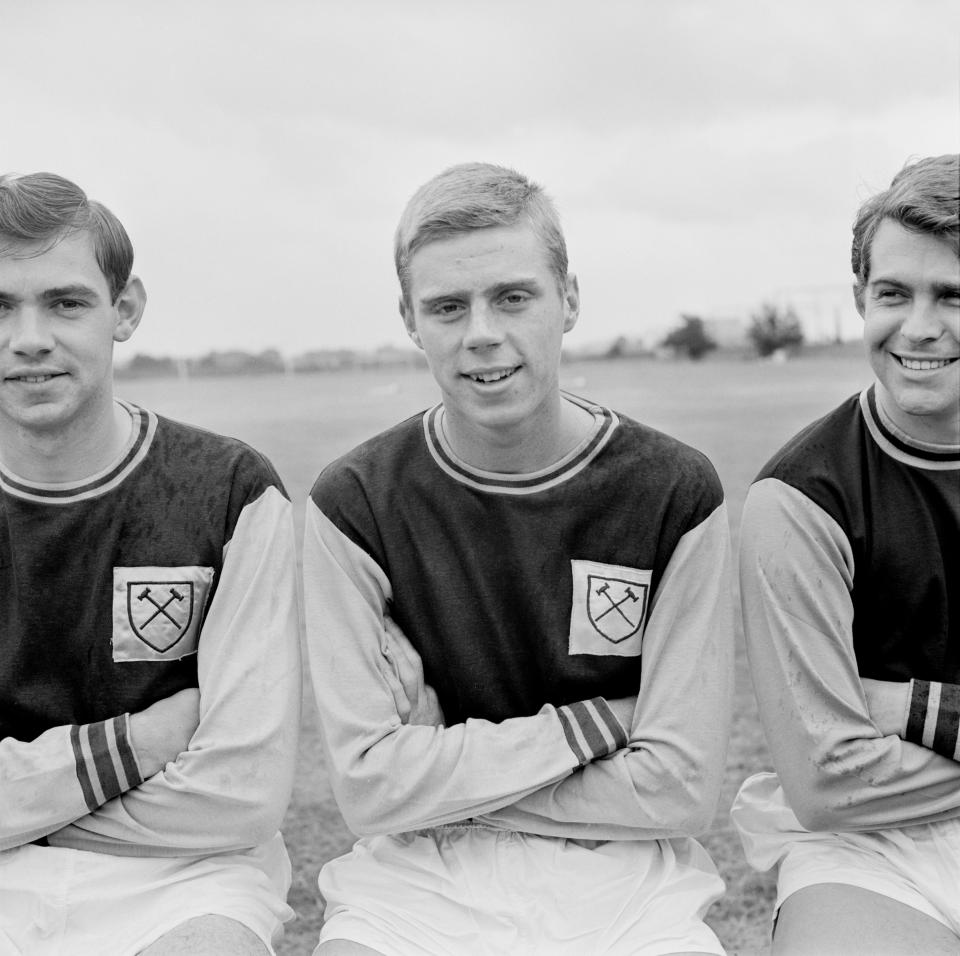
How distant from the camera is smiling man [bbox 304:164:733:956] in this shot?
251 cm

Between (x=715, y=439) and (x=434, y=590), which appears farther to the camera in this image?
(x=715, y=439)

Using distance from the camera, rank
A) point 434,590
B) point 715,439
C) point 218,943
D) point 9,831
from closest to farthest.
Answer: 1. point 218,943
2. point 9,831
3. point 434,590
4. point 715,439

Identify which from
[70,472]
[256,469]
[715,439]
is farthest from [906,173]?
[715,439]

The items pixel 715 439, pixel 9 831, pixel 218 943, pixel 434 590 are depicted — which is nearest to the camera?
pixel 218 943

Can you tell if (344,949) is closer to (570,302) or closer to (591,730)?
(591,730)

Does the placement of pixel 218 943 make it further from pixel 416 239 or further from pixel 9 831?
pixel 416 239

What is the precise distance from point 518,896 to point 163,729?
0.87 metres

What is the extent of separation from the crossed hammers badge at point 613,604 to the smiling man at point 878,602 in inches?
10.7

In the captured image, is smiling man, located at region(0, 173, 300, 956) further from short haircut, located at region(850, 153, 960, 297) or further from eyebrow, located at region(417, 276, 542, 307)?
short haircut, located at region(850, 153, 960, 297)

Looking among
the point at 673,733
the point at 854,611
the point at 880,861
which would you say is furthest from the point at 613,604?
the point at 880,861

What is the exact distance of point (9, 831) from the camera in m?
2.52

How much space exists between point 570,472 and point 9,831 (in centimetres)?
146

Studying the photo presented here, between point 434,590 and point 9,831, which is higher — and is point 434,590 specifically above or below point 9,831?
above

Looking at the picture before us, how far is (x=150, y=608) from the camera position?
106 inches
